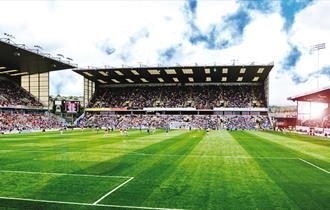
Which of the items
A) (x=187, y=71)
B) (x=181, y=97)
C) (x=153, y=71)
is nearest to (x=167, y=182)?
(x=187, y=71)

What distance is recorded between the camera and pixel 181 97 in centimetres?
8700

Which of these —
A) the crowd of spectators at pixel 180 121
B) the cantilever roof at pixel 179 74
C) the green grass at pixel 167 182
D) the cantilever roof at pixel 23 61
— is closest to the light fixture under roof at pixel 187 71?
the cantilever roof at pixel 179 74

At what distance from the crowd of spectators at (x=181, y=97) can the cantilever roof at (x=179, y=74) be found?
2542mm

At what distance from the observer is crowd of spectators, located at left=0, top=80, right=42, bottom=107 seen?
219 ft

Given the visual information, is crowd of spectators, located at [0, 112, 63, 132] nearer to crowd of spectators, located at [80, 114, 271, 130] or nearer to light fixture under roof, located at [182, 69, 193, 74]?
crowd of spectators, located at [80, 114, 271, 130]

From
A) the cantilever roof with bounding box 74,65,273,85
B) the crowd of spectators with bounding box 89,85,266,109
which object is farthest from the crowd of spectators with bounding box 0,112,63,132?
the crowd of spectators with bounding box 89,85,266,109

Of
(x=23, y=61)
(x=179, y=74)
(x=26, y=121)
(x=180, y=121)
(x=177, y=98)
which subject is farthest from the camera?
(x=177, y=98)

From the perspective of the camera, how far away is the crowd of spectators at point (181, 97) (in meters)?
83.0

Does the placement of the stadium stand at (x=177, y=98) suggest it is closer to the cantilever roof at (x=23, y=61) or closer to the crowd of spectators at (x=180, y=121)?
the crowd of spectators at (x=180, y=121)

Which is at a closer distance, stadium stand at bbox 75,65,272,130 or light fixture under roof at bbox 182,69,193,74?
light fixture under roof at bbox 182,69,193,74

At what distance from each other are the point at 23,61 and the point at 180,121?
135 feet

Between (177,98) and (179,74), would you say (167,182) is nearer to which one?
(179,74)

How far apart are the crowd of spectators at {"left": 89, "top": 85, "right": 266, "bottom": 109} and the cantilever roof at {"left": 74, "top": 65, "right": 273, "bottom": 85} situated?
254 cm

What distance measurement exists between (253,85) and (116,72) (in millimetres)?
40214
